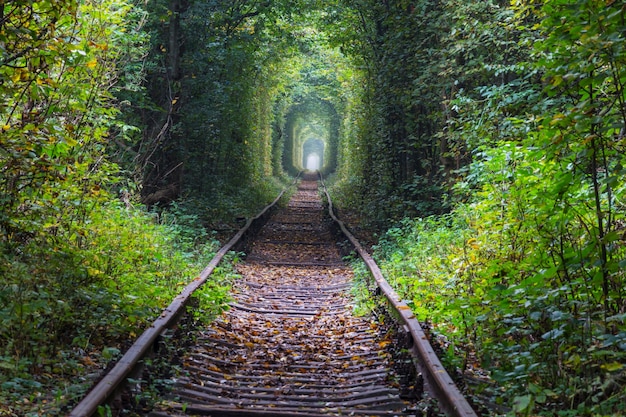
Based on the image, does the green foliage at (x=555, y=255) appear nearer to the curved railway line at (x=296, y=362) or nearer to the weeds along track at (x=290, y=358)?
the curved railway line at (x=296, y=362)

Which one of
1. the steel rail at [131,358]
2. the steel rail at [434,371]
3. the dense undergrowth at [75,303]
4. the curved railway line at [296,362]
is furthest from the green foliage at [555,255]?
the dense undergrowth at [75,303]

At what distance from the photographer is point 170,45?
47.9 feet

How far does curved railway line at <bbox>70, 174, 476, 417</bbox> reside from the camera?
14.6 feet

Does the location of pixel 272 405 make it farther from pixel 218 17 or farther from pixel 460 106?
pixel 218 17

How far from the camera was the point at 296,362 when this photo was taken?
5988 millimetres

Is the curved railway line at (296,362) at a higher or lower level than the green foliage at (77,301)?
lower

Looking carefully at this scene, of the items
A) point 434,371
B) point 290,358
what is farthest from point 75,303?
point 434,371

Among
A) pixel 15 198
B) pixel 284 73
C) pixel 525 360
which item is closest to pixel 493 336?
pixel 525 360

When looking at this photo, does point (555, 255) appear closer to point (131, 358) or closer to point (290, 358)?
point (290, 358)

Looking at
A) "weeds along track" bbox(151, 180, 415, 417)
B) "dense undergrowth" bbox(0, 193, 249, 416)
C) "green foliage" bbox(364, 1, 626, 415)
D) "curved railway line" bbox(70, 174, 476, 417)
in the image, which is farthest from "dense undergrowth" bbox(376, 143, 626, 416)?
"dense undergrowth" bbox(0, 193, 249, 416)

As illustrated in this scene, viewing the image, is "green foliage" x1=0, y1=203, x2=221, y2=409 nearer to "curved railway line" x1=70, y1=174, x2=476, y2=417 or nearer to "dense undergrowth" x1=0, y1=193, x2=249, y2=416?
"dense undergrowth" x1=0, y1=193, x2=249, y2=416

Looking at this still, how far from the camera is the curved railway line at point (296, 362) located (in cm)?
445

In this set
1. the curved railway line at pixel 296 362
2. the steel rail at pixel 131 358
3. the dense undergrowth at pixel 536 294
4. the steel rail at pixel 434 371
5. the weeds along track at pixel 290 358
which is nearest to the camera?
the steel rail at pixel 131 358

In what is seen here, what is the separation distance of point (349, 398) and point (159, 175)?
11.0 m
